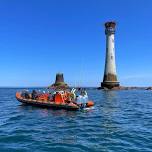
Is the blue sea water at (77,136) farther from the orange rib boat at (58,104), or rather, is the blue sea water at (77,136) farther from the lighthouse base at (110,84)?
the lighthouse base at (110,84)

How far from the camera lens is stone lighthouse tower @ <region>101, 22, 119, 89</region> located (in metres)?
91.6

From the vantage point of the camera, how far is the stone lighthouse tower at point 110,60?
9162 cm

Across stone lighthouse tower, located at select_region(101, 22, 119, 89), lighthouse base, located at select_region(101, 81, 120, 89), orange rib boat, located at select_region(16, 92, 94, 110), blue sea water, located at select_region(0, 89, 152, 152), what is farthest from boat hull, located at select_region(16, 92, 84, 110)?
lighthouse base, located at select_region(101, 81, 120, 89)

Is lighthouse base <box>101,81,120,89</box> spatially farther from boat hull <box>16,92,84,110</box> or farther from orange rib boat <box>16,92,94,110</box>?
orange rib boat <box>16,92,94,110</box>

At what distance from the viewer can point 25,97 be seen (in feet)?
135

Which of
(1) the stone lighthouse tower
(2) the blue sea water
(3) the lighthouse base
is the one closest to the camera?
(2) the blue sea water

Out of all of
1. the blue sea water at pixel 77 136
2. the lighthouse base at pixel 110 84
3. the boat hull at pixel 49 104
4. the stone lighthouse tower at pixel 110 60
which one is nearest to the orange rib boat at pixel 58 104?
the boat hull at pixel 49 104

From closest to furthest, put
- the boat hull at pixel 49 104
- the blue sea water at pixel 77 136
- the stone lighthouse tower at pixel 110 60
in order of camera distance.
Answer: the blue sea water at pixel 77 136, the boat hull at pixel 49 104, the stone lighthouse tower at pixel 110 60

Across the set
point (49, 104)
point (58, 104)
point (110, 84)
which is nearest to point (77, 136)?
point (58, 104)

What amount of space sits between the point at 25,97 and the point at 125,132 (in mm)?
23193

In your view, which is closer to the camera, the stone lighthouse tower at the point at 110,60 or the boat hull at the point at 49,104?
the boat hull at the point at 49,104

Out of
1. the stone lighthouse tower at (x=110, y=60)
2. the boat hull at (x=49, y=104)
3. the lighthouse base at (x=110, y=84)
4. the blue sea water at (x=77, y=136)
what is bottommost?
the blue sea water at (x=77, y=136)

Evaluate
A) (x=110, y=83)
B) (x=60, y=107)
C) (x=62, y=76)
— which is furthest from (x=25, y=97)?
(x=62, y=76)

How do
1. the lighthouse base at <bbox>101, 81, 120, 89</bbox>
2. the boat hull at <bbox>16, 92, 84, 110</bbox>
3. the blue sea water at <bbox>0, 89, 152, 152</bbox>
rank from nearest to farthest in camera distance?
the blue sea water at <bbox>0, 89, 152, 152</bbox> < the boat hull at <bbox>16, 92, 84, 110</bbox> < the lighthouse base at <bbox>101, 81, 120, 89</bbox>
